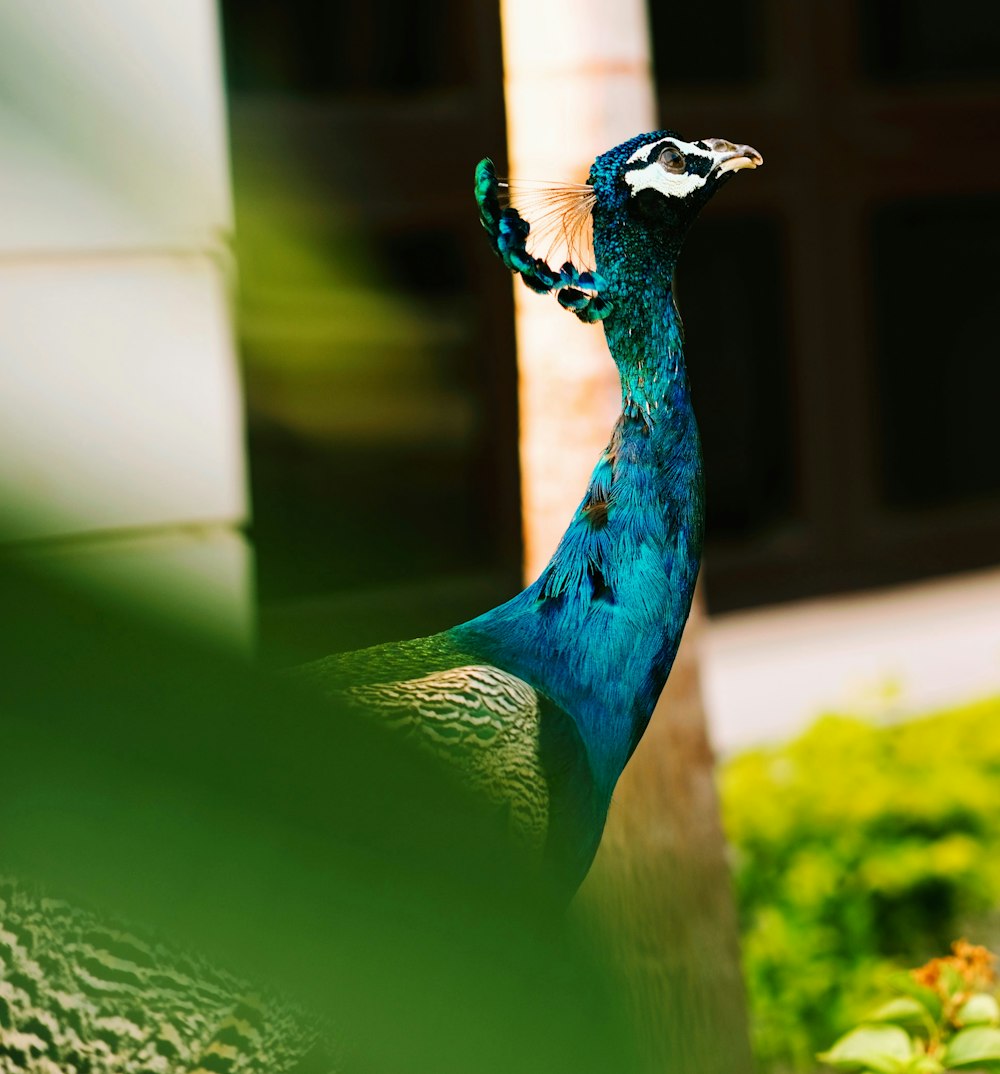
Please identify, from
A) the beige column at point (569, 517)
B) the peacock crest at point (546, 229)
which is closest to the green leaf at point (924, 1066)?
the beige column at point (569, 517)

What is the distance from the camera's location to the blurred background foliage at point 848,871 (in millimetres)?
2051

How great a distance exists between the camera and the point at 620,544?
3.34ft

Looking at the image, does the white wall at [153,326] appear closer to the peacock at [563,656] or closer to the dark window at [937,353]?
the peacock at [563,656]

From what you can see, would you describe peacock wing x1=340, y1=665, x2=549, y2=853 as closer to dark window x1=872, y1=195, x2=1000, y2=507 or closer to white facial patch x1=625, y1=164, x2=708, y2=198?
white facial patch x1=625, y1=164, x2=708, y2=198

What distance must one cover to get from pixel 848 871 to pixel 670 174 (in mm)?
1488

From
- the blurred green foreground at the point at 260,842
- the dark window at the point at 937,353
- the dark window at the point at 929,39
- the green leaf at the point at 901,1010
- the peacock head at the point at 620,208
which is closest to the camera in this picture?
the blurred green foreground at the point at 260,842

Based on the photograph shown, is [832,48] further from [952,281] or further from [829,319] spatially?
[952,281]

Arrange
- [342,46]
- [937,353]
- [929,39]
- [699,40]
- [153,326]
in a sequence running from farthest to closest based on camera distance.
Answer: [937,353] < [929,39] < [699,40] < [342,46] < [153,326]

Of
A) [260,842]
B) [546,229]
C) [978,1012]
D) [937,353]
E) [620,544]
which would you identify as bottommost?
[978,1012]

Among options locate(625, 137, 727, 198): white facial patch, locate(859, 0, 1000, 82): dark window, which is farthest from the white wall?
locate(859, 0, 1000, 82): dark window

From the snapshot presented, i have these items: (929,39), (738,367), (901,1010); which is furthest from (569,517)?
(929,39)

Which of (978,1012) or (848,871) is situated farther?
(848,871)

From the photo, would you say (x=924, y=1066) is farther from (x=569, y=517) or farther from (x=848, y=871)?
(x=848, y=871)

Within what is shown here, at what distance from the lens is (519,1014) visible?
283 mm
